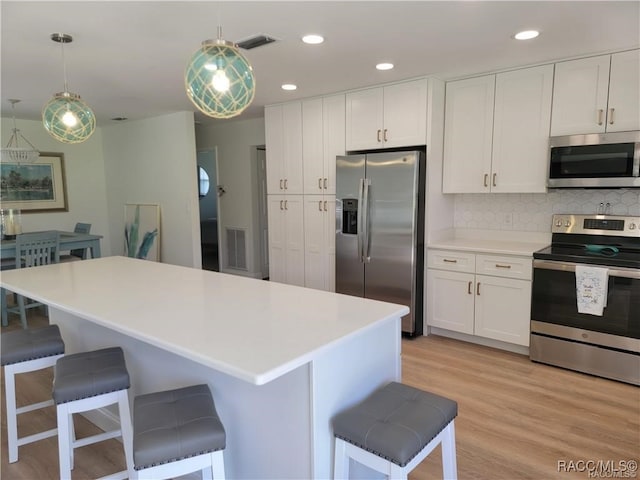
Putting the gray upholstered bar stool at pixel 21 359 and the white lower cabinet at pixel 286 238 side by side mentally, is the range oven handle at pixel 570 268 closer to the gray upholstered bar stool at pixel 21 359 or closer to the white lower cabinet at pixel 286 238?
the white lower cabinet at pixel 286 238

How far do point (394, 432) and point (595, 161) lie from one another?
9.00 ft

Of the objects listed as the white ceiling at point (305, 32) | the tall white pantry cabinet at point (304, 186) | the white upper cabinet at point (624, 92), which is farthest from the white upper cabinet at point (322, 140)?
the white upper cabinet at point (624, 92)

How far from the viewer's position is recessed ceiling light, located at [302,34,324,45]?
266 centimetres

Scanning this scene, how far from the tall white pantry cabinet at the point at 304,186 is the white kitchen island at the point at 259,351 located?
224 centimetres

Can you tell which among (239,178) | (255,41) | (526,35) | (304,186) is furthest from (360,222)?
(239,178)

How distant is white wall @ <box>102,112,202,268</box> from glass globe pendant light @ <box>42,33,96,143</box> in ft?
8.98

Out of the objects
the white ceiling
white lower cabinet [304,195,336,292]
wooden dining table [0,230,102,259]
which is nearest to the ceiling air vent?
the white ceiling

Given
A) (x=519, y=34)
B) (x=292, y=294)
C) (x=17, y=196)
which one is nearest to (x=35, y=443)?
(x=292, y=294)

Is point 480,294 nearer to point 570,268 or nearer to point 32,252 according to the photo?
point 570,268

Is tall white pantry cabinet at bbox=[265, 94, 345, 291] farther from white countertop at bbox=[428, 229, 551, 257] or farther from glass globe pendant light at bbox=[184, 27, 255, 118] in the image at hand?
glass globe pendant light at bbox=[184, 27, 255, 118]

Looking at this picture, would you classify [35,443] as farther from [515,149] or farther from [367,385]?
[515,149]

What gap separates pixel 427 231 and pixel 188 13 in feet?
8.32

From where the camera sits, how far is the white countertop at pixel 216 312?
136 cm

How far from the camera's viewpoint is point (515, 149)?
349cm
